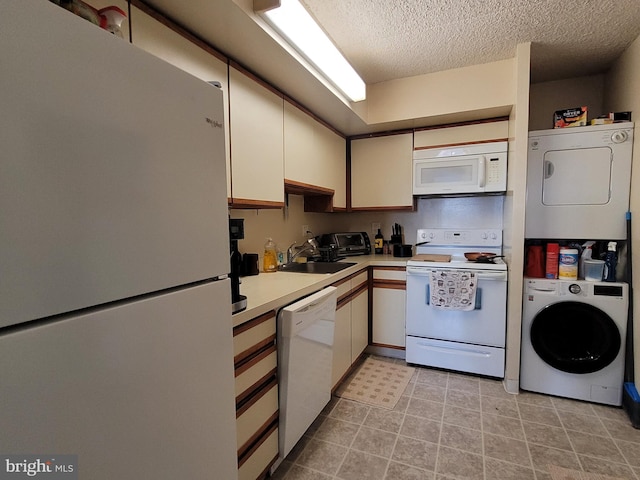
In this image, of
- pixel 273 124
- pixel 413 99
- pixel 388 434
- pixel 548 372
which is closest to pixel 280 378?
pixel 388 434

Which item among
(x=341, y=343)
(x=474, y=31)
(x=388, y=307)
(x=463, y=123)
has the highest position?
(x=474, y=31)

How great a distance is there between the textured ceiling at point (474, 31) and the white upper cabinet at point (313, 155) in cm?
55

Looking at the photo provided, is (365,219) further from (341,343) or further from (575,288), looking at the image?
(575,288)

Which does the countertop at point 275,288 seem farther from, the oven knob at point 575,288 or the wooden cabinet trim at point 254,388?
the oven knob at point 575,288

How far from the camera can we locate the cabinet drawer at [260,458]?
1.24 m

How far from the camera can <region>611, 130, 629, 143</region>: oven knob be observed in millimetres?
1997

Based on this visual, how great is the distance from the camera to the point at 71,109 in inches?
20.3

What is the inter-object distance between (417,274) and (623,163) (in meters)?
1.53

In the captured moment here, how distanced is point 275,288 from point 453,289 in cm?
148

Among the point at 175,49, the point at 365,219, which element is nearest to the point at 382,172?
the point at 365,219

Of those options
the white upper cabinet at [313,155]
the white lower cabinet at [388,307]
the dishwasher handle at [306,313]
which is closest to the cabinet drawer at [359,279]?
the white lower cabinet at [388,307]

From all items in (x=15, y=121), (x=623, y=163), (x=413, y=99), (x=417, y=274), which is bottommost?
(x=417, y=274)

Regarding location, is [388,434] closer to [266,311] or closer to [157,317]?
[266,311]

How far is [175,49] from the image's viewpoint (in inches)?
49.7
